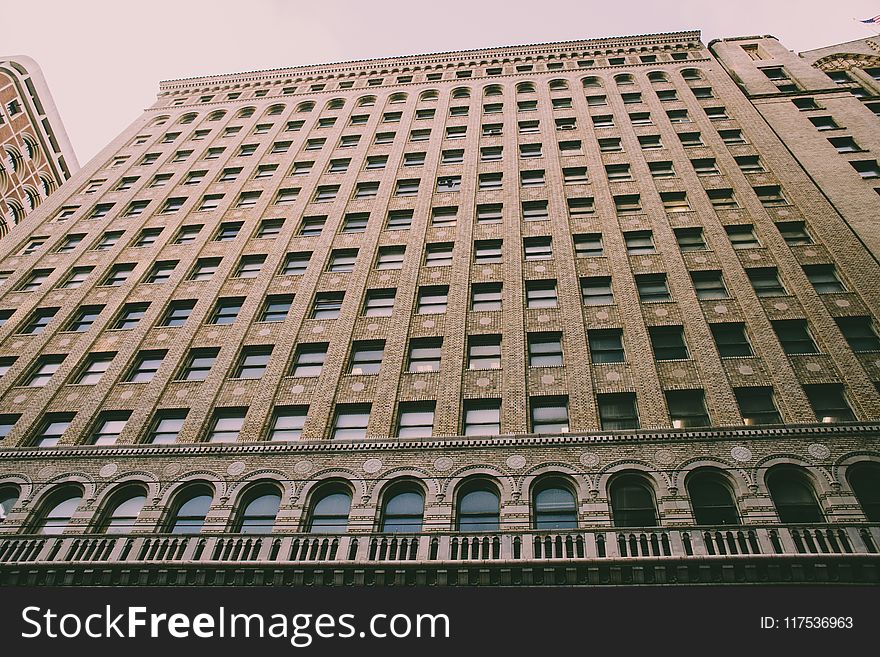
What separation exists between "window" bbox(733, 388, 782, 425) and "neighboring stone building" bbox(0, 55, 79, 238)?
150 feet

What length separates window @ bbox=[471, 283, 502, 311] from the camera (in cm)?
2742

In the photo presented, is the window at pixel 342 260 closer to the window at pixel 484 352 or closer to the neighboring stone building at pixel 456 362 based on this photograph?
the neighboring stone building at pixel 456 362

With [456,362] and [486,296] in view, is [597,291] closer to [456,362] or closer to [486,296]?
[486,296]

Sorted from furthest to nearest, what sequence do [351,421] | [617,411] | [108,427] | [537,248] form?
1. [537,248]
2. [108,427]
3. [351,421]
4. [617,411]

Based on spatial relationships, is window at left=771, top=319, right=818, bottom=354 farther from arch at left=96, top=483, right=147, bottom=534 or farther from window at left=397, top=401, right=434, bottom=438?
arch at left=96, top=483, right=147, bottom=534

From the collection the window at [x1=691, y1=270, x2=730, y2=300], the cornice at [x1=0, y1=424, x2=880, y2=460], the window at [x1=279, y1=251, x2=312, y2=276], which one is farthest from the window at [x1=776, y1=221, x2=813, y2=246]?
the window at [x1=279, y1=251, x2=312, y2=276]

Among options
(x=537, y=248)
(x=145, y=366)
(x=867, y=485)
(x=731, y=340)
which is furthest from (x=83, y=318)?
(x=867, y=485)

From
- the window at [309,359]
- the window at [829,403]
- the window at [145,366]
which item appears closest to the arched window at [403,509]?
the window at [309,359]

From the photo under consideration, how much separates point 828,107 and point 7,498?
144ft

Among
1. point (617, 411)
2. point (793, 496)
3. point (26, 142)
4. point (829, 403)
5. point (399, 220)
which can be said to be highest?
point (26, 142)

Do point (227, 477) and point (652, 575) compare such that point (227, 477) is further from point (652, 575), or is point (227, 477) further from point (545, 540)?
point (652, 575)

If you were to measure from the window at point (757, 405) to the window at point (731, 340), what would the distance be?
1.79 m

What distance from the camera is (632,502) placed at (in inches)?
763

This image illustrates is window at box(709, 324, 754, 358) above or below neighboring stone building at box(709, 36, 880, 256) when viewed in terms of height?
below
